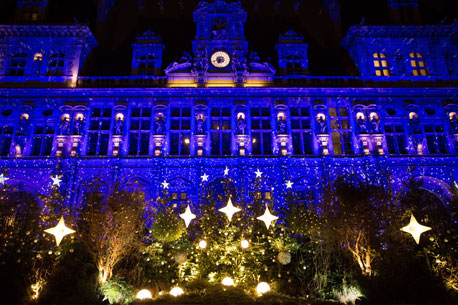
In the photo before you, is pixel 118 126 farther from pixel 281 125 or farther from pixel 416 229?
pixel 416 229

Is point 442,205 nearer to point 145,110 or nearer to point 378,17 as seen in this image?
point 378,17

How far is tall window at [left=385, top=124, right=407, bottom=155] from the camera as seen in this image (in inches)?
912

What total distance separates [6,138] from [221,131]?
14437mm

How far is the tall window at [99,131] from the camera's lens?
75.2 feet

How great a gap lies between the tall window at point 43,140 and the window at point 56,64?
428cm

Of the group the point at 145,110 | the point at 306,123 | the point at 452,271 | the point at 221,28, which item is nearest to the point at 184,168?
the point at 145,110

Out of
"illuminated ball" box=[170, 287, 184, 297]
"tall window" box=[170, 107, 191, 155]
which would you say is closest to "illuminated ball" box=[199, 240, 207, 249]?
"illuminated ball" box=[170, 287, 184, 297]

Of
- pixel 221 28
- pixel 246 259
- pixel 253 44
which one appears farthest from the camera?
pixel 253 44

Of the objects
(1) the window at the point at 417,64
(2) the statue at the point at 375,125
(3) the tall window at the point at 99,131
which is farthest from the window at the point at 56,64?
(1) the window at the point at 417,64

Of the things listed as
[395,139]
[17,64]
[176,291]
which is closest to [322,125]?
[395,139]

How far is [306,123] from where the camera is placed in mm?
24094

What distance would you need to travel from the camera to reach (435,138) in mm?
23266

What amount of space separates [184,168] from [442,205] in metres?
16.8

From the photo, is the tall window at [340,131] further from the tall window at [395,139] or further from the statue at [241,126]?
the statue at [241,126]
